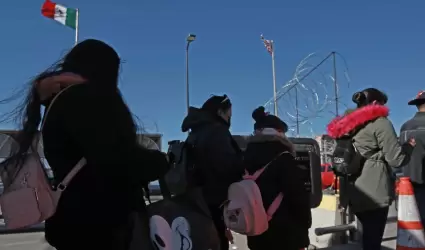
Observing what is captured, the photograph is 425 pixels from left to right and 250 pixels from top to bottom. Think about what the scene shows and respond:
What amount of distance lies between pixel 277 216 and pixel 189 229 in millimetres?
954

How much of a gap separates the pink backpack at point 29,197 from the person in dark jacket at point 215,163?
1.42m

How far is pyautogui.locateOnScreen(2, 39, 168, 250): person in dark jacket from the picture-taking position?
1918mm

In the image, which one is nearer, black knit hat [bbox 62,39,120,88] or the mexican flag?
black knit hat [bbox 62,39,120,88]

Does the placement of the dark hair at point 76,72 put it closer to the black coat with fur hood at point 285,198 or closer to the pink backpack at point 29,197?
the pink backpack at point 29,197

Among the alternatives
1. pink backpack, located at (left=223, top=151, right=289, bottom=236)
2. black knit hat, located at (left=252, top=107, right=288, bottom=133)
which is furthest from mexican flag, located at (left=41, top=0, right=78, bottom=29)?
pink backpack, located at (left=223, top=151, right=289, bottom=236)

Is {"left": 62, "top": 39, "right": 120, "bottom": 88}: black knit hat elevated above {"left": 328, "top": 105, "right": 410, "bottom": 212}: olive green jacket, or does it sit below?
above

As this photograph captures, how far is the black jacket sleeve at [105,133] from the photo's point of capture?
1924mm

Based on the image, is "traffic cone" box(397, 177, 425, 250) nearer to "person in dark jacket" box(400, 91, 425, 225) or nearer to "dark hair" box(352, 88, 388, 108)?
"person in dark jacket" box(400, 91, 425, 225)

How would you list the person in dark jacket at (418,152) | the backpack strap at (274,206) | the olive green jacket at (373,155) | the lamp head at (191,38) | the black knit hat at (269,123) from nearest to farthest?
the backpack strap at (274,206), the black knit hat at (269,123), the olive green jacket at (373,155), the person in dark jacket at (418,152), the lamp head at (191,38)

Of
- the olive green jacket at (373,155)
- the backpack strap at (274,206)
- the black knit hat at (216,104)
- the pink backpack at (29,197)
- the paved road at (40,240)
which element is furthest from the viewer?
the paved road at (40,240)

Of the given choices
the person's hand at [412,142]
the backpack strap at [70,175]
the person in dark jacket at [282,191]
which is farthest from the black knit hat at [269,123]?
the backpack strap at [70,175]

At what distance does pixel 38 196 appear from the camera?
1.88m

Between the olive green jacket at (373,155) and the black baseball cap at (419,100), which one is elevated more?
the black baseball cap at (419,100)

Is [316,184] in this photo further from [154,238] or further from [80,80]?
[80,80]
